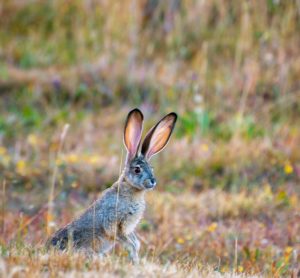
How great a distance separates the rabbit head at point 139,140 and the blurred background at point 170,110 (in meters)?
0.93

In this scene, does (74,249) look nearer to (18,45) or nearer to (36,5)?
(18,45)

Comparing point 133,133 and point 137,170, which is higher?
point 133,133

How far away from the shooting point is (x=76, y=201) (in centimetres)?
775

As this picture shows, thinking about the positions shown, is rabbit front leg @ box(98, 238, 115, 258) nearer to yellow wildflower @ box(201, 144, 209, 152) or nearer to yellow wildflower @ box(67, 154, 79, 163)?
yellow wildflower @ box(67, 154, 79, 163)

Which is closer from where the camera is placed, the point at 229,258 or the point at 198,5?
the point at 229,258

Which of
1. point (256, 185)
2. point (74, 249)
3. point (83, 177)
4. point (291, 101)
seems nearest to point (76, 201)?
point (83, 177)

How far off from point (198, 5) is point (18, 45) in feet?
8.59

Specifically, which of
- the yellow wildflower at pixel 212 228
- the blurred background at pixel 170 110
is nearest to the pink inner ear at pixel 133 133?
the blurred background at pixel 170 110

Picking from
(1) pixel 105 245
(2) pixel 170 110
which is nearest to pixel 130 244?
(1) pixel 105 245

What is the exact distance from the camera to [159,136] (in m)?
5.48

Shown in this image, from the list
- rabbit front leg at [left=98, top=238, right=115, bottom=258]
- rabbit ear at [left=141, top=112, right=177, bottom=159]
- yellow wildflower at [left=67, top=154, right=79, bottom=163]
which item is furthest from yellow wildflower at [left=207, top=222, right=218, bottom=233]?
yellow wildflower at [left=67, top=154, right=79, bottom=163]

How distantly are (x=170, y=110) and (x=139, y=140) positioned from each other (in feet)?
14.6

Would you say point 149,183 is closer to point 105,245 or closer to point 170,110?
point 105,245

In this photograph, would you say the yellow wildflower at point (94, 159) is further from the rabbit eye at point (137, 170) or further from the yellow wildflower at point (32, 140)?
the rabbit eye at point (137, 170)
